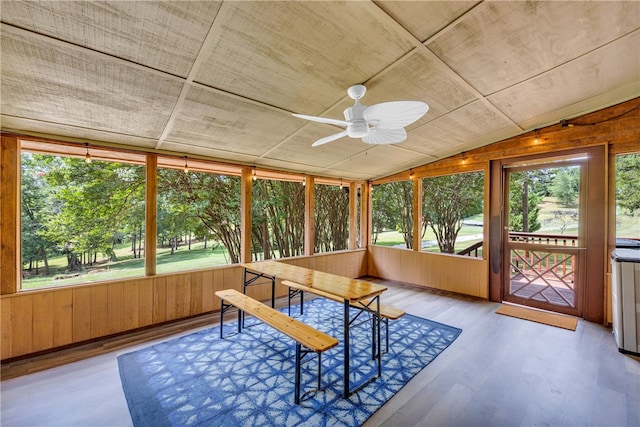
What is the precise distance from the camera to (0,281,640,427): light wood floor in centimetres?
194

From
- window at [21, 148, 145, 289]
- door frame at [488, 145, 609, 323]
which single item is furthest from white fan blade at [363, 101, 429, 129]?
window at [21, 148, 145, 289]

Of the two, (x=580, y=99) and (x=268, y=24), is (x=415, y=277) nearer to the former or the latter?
(x=580, y=99)

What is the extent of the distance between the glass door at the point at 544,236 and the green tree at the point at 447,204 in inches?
57.1

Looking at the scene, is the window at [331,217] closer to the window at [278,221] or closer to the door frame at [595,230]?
the window at [278,221]

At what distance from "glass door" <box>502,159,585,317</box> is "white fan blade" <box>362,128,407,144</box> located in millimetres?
3181

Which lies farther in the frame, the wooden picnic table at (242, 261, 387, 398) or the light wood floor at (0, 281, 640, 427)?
the wooden picnic table at (242, 261, 387, 398)

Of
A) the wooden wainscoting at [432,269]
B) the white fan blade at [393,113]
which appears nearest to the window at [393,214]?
the wooden wainscoting at [432,269]

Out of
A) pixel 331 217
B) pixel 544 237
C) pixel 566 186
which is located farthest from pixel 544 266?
pixel 331 217

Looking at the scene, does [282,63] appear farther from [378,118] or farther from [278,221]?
[278,221]

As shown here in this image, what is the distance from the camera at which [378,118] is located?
80.1 inches

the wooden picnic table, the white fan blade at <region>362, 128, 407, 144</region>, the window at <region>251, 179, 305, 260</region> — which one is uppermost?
the white fan blade at <region>362, 128, 407, 144</region>

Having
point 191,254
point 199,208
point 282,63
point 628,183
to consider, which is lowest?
point 191,254

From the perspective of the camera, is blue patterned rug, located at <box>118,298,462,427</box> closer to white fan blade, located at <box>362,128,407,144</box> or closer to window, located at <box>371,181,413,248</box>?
white fan blade, located at <box>362,128,407,144</box>

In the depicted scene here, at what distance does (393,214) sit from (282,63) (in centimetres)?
557
